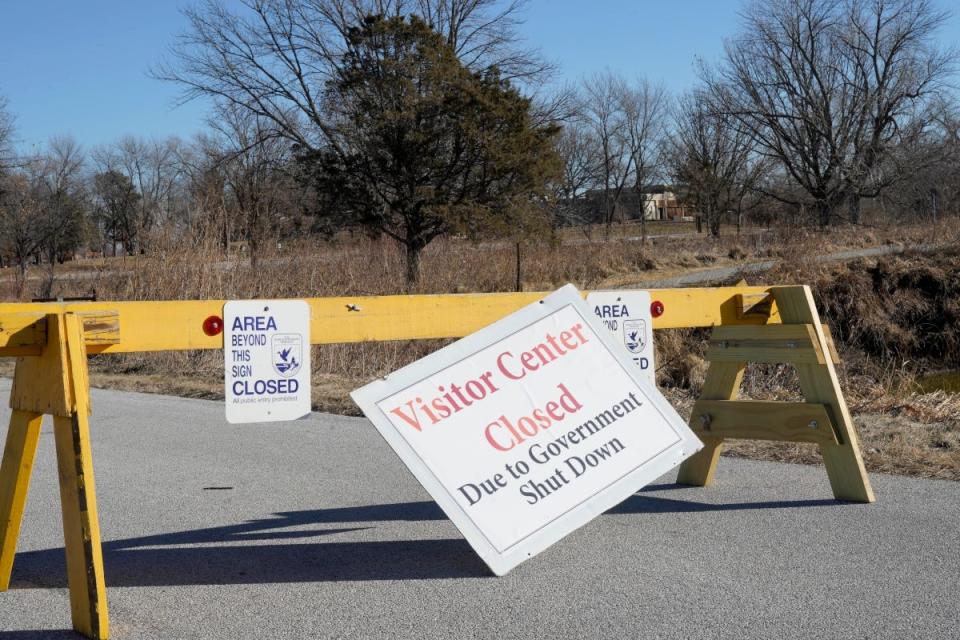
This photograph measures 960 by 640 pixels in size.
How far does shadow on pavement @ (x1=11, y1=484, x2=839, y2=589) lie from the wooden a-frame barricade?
440mm

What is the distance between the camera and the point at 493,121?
92.2 feet

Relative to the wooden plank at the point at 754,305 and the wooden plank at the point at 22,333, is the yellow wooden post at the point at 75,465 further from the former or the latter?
the wooden plank at the point at 754,305

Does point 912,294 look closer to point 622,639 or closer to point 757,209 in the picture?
point 622,639

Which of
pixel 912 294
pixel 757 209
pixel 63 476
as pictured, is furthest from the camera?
pixel 757 209

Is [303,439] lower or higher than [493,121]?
lower

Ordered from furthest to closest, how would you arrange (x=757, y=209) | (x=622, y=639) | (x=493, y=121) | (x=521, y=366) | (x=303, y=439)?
(x=757, y=209), (x=493, y=121), (x=303, y=439), (x=521, y=366), (x=622, y=639)

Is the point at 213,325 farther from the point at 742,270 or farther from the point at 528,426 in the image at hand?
the point at 742,270

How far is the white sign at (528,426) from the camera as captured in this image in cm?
434

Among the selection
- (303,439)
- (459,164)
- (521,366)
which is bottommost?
(303,439)

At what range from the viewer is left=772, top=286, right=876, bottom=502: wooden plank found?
552 centimetres

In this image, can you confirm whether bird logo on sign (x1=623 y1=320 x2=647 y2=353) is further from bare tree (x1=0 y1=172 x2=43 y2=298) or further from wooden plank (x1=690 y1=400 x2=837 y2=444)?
bare tree (x1=0 y1=172 x2=43 y2=298)

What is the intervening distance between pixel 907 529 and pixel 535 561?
1.90m

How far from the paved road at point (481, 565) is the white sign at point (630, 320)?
34.6 inches

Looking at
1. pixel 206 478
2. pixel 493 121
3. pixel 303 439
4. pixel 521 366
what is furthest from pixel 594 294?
pixel 493 121
